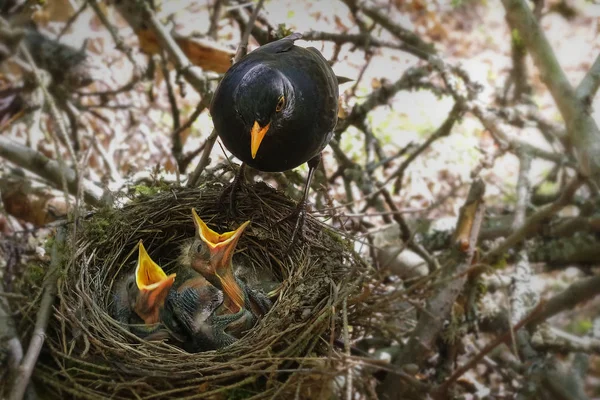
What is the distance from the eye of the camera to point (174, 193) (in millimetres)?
2951

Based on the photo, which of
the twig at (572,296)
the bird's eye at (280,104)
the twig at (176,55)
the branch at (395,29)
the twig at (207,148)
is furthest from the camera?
the branch at (395,29)

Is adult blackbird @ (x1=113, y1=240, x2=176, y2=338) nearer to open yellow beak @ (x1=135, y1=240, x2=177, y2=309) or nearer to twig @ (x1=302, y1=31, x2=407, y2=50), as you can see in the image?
open yellow beak @ (x1=135, y1=240, x2=177, y2=309)

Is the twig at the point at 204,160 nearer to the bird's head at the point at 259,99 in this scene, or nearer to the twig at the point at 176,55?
the bird's head at the point at 259,99

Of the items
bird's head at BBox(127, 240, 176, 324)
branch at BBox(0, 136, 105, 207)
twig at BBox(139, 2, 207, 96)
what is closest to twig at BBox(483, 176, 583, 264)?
bird's head at BBox(127, 240, 176, 324)

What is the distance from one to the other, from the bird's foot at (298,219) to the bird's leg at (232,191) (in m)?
0.25

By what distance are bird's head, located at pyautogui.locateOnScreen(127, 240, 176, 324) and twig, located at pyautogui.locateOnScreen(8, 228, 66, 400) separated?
1.04 ft

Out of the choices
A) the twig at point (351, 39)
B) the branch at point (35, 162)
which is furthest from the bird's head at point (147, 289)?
the twig at point (351, 39)

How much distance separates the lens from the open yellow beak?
2.55 m

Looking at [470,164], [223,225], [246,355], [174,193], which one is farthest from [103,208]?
[470,164]

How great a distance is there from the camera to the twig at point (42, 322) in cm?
196

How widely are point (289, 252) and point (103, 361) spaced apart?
98 centimetres

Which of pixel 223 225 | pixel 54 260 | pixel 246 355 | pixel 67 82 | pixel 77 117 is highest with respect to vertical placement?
pixel 67 82

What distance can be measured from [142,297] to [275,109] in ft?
3.11

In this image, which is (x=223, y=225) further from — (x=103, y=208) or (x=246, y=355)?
(x=246, y=355)
